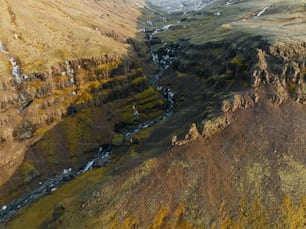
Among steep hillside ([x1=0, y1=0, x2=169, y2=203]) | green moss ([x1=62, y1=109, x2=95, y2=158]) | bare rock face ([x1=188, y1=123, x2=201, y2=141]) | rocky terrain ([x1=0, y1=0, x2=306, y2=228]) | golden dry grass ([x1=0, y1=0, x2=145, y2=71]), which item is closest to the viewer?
rocky terrain ([x1=0, y1=0, x2=306, y2=228])

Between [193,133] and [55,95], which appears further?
[55,95]

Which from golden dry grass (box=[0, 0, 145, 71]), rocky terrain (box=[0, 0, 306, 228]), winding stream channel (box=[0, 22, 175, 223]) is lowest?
winding stream channel (box=[0, 22, 175, 223])

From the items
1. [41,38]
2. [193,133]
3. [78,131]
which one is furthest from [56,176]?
[41,38]

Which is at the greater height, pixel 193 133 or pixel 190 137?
pixel 193 133

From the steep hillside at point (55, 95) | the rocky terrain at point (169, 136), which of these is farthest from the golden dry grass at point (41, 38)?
the rocky terrain at point (169, 136)

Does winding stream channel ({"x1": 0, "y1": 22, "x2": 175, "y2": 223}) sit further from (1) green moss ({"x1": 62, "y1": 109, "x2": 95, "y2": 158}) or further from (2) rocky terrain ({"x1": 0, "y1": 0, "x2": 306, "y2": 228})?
(1) green moss ({"x1": 62, "y1": 109, "x2": 95, "y2": 158})

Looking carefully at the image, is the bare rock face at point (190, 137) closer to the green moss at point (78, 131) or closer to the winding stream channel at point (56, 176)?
the winding stream channel at point (56, 176)

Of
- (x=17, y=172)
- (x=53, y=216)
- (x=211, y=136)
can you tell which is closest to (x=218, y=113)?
(x=211, y=136)

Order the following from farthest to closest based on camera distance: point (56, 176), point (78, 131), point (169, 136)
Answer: point (78, 131) → point (56, 176) → point (169, 136)

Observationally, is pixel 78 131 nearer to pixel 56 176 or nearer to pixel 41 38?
pixel 56 176

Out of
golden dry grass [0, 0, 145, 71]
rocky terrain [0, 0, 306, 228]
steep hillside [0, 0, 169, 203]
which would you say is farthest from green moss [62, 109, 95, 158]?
golden dry grass [0, 0, 145, 71]
